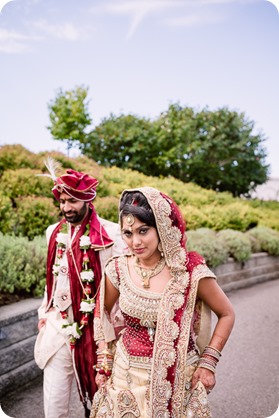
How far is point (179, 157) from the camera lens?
725 inches

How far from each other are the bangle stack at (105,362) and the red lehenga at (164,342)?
65 mm

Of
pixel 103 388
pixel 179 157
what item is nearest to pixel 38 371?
pixel 103 388

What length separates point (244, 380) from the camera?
468 centimetres

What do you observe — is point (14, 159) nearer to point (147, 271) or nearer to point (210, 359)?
point (147, 271)

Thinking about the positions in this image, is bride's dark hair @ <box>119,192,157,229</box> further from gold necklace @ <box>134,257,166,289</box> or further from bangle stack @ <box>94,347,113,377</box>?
bangle stack @ <box>94,347,113,377</box>

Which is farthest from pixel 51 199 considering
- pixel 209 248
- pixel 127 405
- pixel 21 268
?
pixel 127 405

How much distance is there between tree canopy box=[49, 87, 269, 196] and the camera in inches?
696

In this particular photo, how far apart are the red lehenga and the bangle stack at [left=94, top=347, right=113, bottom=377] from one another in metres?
0.07

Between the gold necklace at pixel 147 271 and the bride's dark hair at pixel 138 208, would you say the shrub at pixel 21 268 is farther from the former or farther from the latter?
the bride's dark hair at pixel 138 208

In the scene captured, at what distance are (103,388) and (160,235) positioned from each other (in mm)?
910

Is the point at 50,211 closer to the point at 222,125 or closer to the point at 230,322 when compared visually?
the point at 230,322

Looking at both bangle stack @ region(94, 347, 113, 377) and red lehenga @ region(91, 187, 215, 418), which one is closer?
red lehenga @ region(91, 187, 215, 418)

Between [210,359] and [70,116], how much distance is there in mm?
16515

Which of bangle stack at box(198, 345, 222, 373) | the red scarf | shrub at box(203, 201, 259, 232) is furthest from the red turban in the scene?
shrub at box(203, 201, 259, 232)
